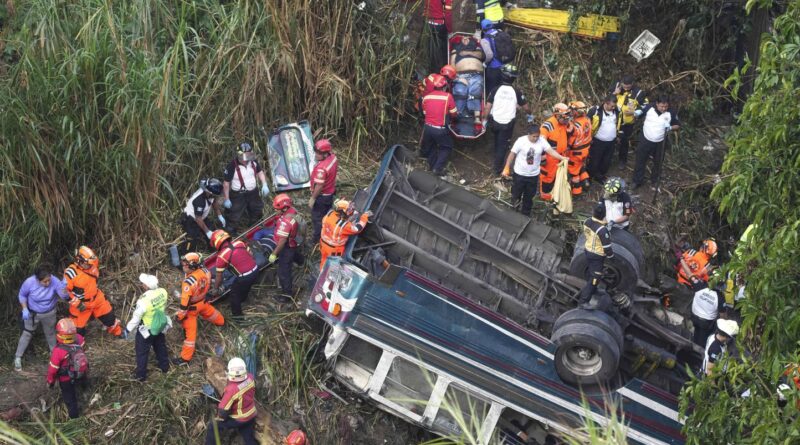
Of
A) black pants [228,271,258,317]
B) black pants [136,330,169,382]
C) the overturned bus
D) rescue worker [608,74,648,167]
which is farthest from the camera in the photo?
rescue worker [608,74,648,167]

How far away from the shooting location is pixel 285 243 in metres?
10.6

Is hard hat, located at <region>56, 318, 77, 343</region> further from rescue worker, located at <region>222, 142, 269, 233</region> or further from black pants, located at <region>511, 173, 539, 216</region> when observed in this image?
black pants, located at <region>511, 173, 539, 216</region>

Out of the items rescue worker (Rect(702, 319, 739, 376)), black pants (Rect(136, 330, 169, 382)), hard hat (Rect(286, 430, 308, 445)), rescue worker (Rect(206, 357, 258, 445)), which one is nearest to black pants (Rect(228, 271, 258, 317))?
black pants (Rect(136, 330, 169, 382))

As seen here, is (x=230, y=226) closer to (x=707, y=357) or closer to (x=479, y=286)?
(x=479, y=286)

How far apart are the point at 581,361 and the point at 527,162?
2973 mm

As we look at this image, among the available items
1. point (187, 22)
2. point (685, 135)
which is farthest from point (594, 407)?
point (187, 22)

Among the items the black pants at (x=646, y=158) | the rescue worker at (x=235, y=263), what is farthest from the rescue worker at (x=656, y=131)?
the rescue worker at (x=235, y=263)

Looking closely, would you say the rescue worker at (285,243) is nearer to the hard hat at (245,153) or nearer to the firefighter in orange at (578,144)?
the hard hat at (245,153)

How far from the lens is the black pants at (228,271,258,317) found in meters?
10.4

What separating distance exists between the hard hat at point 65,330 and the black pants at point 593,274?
→ 4.98 metres

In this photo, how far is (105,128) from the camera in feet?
35.3

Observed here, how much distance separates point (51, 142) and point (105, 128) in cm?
59

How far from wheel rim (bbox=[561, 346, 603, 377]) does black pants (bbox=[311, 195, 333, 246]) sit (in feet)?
11.2

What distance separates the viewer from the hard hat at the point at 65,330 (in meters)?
9.14
